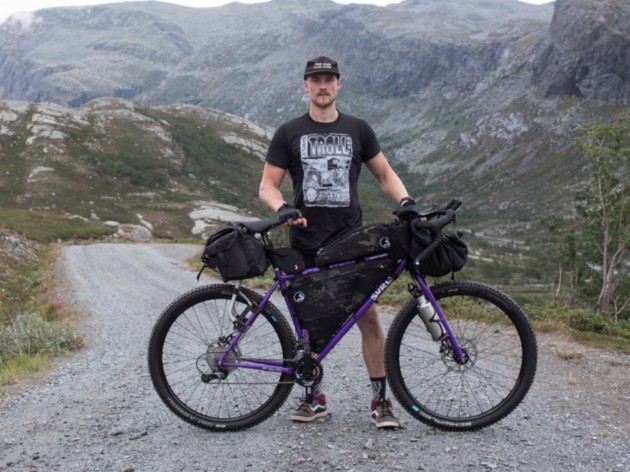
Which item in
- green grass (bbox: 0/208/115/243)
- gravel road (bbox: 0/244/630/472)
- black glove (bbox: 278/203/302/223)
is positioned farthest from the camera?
green grass (bbox: 0/208/115/243)

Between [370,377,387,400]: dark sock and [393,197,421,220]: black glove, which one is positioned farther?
[370,377,387,400]: dark sock

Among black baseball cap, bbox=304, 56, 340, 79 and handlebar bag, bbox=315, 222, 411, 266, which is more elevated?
black baseball cap, bbox=304, 56, 340, 79

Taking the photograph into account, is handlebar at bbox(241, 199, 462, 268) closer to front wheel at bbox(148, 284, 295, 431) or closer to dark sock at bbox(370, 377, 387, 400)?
front wheel at bbox(148, 284, 295, 431)

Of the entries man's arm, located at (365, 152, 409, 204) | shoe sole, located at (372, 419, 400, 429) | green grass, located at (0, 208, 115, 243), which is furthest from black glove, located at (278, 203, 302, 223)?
green grass, located at (0, 208, 115, 243)

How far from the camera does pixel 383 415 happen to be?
5.33 metres

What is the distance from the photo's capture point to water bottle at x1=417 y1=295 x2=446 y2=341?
5.23 m

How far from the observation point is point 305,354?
5.25 m

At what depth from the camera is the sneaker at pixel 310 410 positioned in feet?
18.1

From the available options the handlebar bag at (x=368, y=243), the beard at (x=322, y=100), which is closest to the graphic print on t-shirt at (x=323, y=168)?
the beard at (x=322, y=100)

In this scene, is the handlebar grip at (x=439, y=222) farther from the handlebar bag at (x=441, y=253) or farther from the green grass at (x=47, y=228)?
the green grass at (x=47, y=228)

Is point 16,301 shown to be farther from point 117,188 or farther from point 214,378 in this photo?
point 117,188

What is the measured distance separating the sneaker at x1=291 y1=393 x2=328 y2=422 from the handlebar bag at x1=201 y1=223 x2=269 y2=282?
5.10 ft

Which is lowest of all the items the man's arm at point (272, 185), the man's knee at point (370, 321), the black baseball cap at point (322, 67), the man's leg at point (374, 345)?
the man's leg at point (374, 345)

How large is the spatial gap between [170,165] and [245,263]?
161m
